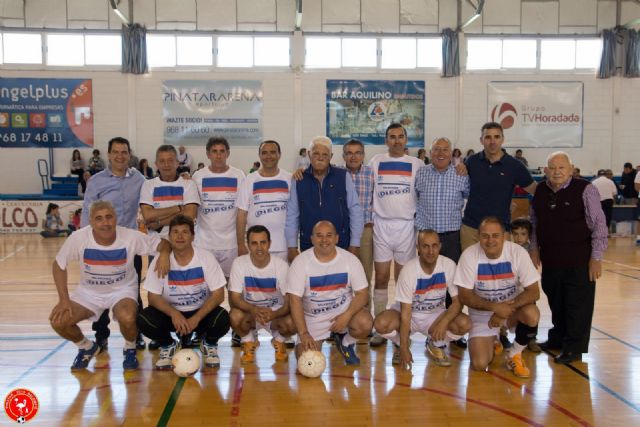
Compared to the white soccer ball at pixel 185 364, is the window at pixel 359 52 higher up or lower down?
higher up

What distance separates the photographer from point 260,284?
503 cm

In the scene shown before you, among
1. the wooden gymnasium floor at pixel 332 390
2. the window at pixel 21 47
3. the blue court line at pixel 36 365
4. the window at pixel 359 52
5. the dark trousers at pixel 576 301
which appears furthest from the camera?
the window at pixel 359 52

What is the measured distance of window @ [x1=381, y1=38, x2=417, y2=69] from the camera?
1875 centimetres

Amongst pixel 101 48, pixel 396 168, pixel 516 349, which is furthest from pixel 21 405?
pixel 101 48

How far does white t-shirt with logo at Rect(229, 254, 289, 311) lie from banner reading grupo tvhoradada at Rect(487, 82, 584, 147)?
50.4 feet

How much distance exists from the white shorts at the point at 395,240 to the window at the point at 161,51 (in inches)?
572

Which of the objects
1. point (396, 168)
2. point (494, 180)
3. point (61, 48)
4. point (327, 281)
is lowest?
point (327, 281)

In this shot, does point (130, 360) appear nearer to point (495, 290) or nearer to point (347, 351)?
point (347, 351)

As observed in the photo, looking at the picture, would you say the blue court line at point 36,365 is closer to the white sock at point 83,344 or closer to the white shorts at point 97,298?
the white sock at point 83,344

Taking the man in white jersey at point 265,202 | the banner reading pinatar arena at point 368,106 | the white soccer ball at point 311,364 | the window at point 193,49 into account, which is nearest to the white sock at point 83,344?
the man in white jersey at point 265,202

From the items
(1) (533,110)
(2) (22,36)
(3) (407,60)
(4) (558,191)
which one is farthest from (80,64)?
(4) (558,191)

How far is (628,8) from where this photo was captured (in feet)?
61.4

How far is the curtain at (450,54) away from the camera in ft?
60.8

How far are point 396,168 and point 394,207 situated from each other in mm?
355
